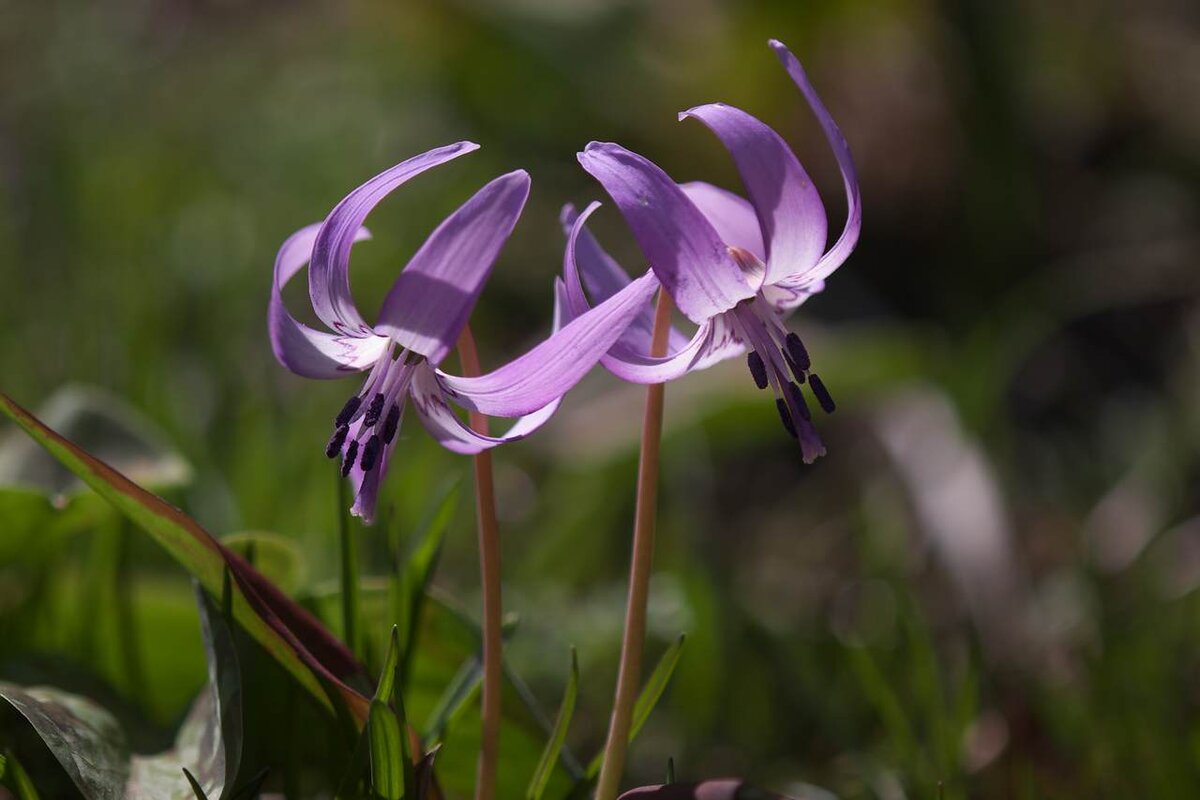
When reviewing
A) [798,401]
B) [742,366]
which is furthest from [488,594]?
[742,366]

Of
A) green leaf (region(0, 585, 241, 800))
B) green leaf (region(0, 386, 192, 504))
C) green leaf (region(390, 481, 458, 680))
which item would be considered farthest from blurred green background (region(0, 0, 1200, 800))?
green leaf (region(390, 481, 458, 680))

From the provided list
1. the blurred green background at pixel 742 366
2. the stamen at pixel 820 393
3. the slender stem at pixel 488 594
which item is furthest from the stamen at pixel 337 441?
the blurred green background at pixel 742 366

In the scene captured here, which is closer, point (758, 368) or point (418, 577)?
point (758, 368)

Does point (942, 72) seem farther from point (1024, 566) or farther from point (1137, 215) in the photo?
point (1024, 566)

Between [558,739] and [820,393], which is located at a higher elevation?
[820,393]

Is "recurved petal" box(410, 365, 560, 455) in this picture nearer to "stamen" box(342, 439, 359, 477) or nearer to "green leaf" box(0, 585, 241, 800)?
"stamen" box(342, 439, 359, 477)

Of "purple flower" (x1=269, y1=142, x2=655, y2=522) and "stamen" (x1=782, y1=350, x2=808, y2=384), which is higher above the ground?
"purple flower" (x1=269, y1=142, x2=655, y2=522)

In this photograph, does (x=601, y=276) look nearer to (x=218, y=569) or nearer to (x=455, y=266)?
(x=455, y=266)
